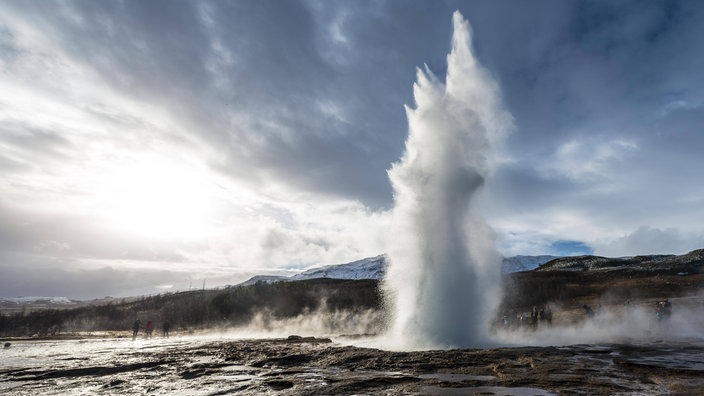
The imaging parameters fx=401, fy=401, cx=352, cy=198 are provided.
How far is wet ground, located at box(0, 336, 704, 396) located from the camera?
859 cm

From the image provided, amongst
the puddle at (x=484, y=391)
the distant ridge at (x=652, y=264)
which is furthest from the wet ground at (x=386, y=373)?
the distant ridge at (x=652, y=264)

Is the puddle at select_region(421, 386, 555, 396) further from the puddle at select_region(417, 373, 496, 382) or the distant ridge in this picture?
the distant ridge

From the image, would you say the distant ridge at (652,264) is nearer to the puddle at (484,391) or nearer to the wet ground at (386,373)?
the wet ground at (386,373)

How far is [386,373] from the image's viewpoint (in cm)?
1051

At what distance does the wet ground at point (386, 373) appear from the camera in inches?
338

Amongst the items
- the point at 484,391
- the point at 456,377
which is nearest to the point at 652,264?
the point at 456,377

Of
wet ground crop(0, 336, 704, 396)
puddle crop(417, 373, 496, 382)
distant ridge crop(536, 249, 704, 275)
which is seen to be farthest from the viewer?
distant ridge crop(536, 249, 704, 275)

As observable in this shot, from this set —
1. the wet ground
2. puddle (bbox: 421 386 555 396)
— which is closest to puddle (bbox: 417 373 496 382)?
the wet ground

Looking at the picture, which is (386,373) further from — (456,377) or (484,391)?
(484,391)

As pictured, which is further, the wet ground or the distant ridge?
the distant ridge

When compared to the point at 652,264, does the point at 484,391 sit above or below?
below

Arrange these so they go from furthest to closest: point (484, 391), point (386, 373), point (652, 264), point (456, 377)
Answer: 1. point (652, 264)
2. point (386, 373)
3. point (456, 377)
4. point (484, 391)

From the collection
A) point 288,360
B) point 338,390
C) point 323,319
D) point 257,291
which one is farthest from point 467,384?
point 257,291

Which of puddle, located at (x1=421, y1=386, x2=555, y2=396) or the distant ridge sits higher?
the distant ridge
